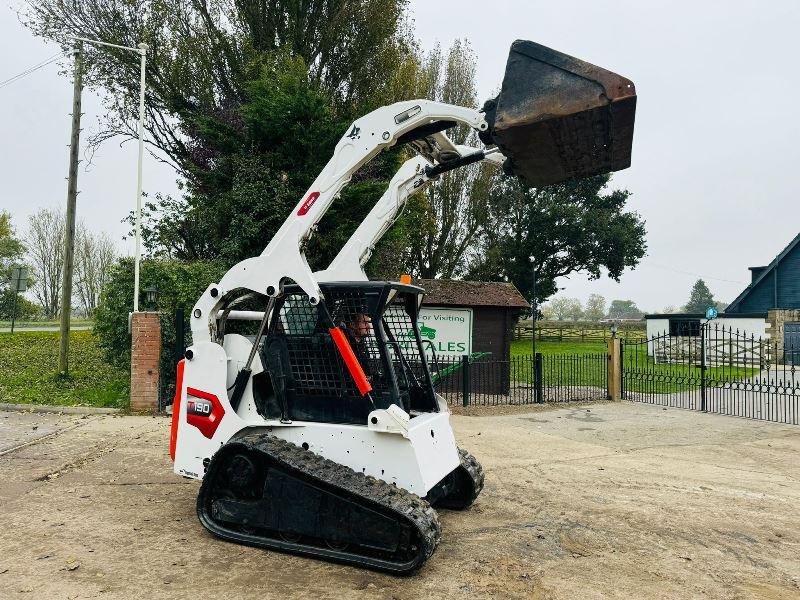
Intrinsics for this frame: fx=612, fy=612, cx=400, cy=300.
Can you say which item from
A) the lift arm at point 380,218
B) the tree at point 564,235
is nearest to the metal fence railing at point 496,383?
the lift arm at point 380,218

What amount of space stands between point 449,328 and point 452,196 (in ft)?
58.5

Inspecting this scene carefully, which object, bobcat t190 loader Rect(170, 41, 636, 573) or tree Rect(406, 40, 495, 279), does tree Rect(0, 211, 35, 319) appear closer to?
tree Rect(406, 40, 495, 279)

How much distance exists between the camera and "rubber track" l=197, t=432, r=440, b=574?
14.7 feet

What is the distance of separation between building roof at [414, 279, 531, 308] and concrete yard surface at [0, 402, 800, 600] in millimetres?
6896

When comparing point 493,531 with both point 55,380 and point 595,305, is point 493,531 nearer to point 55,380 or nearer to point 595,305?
point 55,380

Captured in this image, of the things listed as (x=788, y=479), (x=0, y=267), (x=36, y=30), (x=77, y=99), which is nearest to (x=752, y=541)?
(x=788, y=479)

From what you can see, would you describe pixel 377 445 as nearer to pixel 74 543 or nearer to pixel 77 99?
pixel 74 543

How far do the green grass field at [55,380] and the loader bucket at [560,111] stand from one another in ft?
33.4

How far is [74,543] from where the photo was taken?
5074mm

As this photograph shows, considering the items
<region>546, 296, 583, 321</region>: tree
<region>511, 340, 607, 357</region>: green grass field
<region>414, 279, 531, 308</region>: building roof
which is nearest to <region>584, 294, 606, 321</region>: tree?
<region>546, 296, 583, 321</region>: tree

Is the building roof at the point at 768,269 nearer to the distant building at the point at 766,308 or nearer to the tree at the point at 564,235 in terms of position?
the distant building at the point at 766,308

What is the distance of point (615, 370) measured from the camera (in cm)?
1605

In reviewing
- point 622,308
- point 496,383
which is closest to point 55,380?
point 496,383

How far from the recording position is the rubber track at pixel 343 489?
448cm
